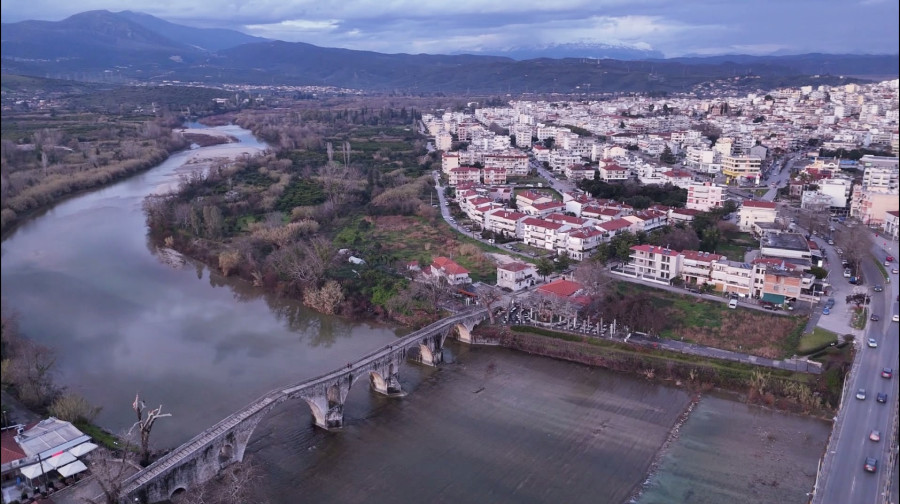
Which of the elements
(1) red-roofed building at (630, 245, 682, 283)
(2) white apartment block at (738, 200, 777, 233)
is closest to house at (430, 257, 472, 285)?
(1) red-roofed building at (630, 245, 682, 283)

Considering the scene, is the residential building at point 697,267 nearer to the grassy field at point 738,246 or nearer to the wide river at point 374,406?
the grassy field at point 738,246

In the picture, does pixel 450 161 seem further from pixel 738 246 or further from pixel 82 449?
pixel 82 449

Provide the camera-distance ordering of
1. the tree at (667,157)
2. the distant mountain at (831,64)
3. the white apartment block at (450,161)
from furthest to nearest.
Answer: the distant mountain at (831,64) → the tree at (667,157) → the white apartment block at (450,161)

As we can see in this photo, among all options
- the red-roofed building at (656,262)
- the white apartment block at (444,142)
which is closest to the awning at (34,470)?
the red-roofed building at (656,262)

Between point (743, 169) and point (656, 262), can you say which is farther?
point (743, 169)

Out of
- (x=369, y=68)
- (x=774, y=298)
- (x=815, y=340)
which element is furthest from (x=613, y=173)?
(x=369, y=68)

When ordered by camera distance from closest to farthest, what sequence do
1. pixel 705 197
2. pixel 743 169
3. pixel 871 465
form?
pixel 871 465, pixel 705 197, pixel 743 169
